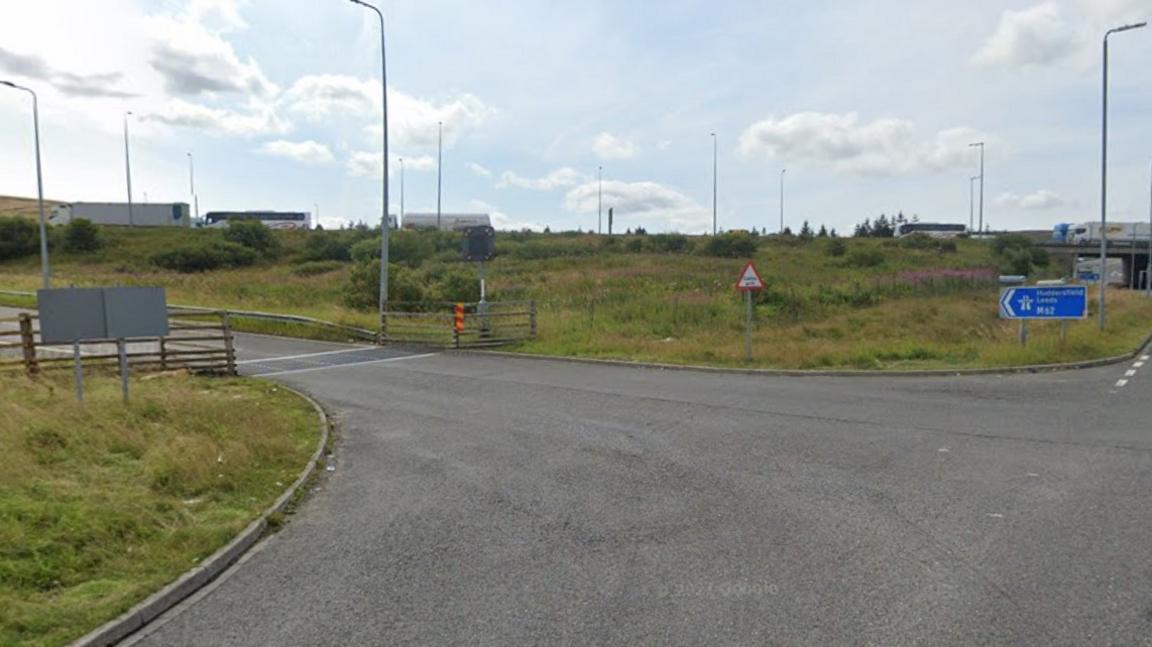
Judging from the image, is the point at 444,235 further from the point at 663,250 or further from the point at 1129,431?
the point at 1129,431

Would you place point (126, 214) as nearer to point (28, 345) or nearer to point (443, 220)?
point (443, 220)

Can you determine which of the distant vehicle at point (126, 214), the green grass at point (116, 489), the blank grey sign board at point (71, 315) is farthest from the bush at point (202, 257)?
the blank grey sign board at point (71, 315)

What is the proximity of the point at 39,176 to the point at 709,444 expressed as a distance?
39.5 m

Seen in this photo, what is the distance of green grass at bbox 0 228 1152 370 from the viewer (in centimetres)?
1938

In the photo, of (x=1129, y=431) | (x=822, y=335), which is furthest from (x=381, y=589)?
(x=822, y=335)

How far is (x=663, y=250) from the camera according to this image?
77375 mm

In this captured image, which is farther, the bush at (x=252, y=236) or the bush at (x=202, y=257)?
the bush at (x=252, y=236)

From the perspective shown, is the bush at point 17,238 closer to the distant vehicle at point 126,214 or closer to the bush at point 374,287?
the distant vehicle at point 126,214

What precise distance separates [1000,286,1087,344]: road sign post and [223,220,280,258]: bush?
68058 millimetres

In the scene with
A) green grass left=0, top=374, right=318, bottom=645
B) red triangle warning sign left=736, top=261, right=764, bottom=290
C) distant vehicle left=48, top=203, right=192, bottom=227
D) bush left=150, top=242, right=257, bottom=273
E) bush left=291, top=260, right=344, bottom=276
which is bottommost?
green grass left=0, top=374, right=318, bottom=645

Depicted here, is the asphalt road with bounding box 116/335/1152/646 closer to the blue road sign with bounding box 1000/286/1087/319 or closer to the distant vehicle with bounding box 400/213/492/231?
the blue road sign with bounding box 1000/286/1087/319

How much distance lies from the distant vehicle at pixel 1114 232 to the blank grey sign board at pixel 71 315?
291 ft

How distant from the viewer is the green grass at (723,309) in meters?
19.4

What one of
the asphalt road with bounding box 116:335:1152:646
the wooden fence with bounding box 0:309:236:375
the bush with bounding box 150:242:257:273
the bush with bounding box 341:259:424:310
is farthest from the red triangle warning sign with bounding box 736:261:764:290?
the bush with bounding box 150:242:257:273
